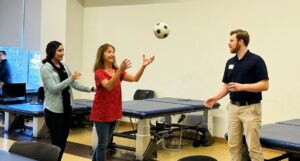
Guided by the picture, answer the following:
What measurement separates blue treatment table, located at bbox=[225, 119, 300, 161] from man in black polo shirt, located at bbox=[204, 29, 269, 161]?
14cm

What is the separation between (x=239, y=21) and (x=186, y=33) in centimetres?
101

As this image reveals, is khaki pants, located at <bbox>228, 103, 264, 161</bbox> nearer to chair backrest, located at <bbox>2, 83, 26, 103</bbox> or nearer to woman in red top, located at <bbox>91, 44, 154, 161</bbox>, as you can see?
woman in red top, located at <bbox>91, 44, 154, 161</bbox>

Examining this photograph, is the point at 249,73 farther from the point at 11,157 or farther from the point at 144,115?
the point at 11,157

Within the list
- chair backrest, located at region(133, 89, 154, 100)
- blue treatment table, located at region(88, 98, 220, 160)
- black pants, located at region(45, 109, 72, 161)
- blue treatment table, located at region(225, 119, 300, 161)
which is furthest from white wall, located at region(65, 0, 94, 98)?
blue treatment table, located at region(225, 119, 300, 161)

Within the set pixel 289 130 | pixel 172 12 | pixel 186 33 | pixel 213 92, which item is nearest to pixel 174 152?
pixel 213 92

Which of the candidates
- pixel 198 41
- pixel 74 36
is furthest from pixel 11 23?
pixel 198 41

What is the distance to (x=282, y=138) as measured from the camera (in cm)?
340

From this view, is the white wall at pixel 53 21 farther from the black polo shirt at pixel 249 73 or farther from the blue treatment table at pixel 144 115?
the black polo shirt at pixel 249 73

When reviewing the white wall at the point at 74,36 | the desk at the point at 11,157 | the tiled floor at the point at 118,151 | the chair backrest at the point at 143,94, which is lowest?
the tiled floor at the point at 118,151

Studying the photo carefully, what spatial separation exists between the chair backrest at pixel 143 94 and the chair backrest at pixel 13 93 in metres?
2.23

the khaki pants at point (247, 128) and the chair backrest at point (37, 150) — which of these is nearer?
the chair backrest at point (37, 150)

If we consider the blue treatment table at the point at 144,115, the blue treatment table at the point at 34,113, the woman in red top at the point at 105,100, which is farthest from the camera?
the blue treatment table at the point at 34,113

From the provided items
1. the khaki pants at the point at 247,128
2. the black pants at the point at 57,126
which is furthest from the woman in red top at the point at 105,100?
the khaki pants at the point at 247,128

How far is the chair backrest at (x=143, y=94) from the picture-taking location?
6.83 m
